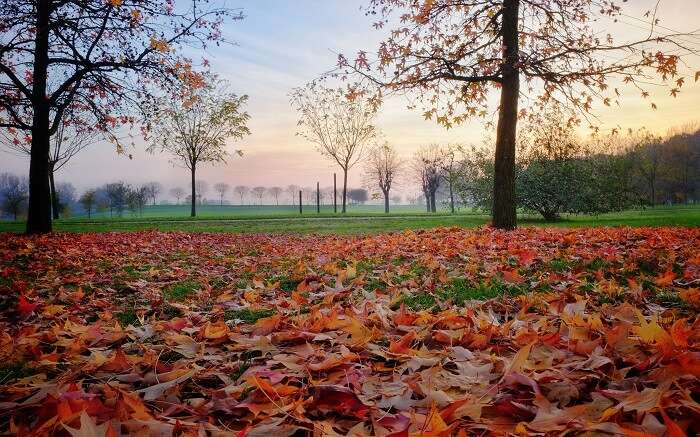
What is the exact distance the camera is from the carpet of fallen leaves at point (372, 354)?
151 cm

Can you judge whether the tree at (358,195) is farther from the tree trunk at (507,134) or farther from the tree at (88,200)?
the tree trunk at (507,134)

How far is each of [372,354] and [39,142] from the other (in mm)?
13499

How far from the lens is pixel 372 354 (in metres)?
2.35

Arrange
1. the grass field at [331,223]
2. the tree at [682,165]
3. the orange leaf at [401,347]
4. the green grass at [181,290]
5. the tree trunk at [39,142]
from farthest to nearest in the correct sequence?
1. the tree at [682,165]
2. the grass field at [331,223]
3. the tree trunk at [39,142]
4. the green grass at [181,290]
5. the orange leaf at [401,347]

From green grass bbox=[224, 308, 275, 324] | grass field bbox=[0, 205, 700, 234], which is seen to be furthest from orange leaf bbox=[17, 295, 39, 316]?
grass field bbox=[0, 205, 700, 234]

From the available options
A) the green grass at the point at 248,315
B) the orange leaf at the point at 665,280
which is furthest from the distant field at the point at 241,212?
the orange leaf at the point at 665,280

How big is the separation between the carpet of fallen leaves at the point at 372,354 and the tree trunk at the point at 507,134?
4797mm

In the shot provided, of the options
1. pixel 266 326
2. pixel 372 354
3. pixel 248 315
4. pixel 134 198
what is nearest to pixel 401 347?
pixel 372 354

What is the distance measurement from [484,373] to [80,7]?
1410cm

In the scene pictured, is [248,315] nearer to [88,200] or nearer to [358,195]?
[88,200]

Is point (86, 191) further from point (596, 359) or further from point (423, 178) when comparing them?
point (596, 359)

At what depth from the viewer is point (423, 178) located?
7338 cm

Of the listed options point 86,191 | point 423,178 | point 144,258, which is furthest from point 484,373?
point 423,178

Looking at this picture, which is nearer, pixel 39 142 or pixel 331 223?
pixel 39 142
